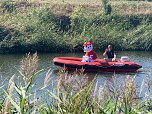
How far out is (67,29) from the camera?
31.3 metres

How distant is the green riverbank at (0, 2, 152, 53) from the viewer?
2705 cm

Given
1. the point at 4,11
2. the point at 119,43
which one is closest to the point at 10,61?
the point at 119,43

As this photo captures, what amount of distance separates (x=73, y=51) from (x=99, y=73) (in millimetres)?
7057

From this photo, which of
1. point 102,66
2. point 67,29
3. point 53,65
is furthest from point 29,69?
point 67,29

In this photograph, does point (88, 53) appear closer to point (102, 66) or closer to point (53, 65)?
point (102, 66)

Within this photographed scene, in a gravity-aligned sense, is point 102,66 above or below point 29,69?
below

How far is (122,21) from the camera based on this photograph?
3256cm

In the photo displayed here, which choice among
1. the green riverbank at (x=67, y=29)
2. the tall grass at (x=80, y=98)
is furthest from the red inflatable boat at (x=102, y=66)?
the tall grass at (x=80, y=98)

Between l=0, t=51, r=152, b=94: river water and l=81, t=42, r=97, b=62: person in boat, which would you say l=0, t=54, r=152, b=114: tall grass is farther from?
l=81, t=42, r=97, b=62: person in boat

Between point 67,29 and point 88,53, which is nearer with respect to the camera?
point 88,53

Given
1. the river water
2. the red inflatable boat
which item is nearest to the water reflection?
the river water

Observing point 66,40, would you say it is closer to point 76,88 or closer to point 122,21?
point 122,21

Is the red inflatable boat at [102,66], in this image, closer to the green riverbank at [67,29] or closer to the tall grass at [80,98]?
the green riverbank at [67,29]

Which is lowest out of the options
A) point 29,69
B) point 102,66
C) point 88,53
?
point 102,66
